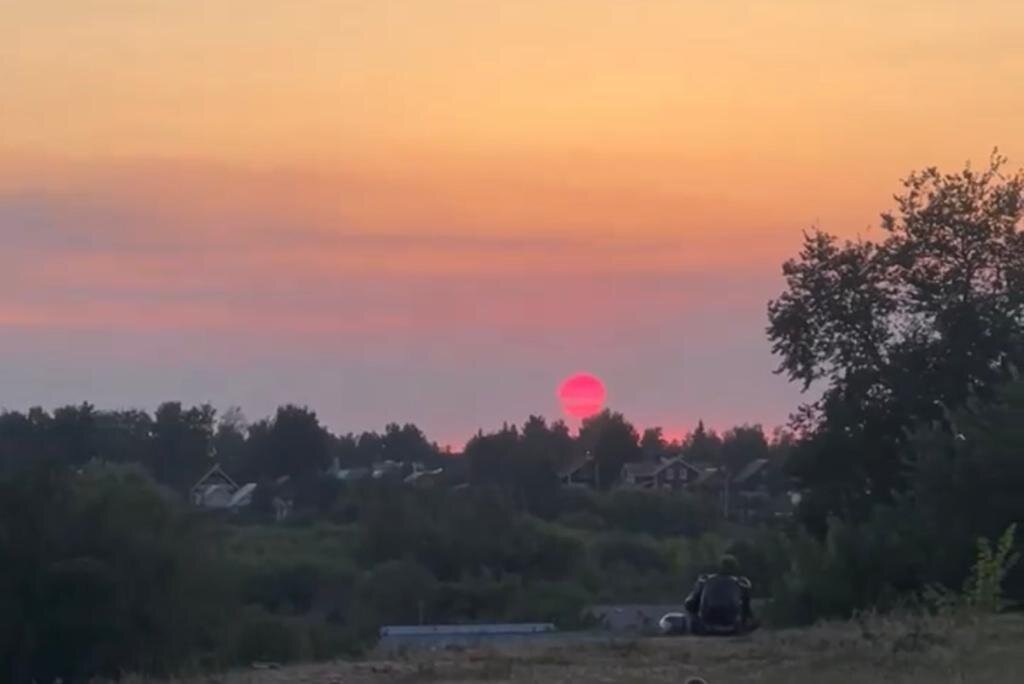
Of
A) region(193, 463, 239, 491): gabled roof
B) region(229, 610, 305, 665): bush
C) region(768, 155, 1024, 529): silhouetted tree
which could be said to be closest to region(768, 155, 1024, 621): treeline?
region(768, 155, 1024, 529): silhouetted tree

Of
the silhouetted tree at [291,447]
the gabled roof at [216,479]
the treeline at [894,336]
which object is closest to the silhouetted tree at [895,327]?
the treeline at [894,336]

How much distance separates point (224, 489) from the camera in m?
112

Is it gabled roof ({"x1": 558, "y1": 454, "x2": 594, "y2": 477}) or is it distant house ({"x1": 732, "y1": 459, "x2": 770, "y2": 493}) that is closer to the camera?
distant house ({"x1": 732, "y1": 459, "x2": 770, "y2": 493})

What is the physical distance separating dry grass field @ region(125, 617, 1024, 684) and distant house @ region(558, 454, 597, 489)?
310 feet

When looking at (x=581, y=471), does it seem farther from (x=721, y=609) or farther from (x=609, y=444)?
(x=721, y=609)

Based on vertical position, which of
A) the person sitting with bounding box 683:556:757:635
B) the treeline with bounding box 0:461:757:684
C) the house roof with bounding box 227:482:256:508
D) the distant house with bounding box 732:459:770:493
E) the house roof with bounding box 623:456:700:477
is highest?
the house roof with bounding box 623:456:700:477

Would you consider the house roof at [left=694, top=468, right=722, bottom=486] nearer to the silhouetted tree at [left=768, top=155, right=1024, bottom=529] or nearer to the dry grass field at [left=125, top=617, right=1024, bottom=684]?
the silhouetted tree at [left=768, top=155, right=1024, bottom=529]

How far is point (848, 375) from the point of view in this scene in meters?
47.6

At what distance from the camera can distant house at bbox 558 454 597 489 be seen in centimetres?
12156

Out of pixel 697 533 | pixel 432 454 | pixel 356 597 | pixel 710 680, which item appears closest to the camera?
pixel 710 680

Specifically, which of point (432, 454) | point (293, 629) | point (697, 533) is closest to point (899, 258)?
point (293, 629)

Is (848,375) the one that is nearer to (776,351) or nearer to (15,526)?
(776,351)

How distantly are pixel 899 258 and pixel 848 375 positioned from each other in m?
3.07

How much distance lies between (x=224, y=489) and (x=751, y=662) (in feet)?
299
